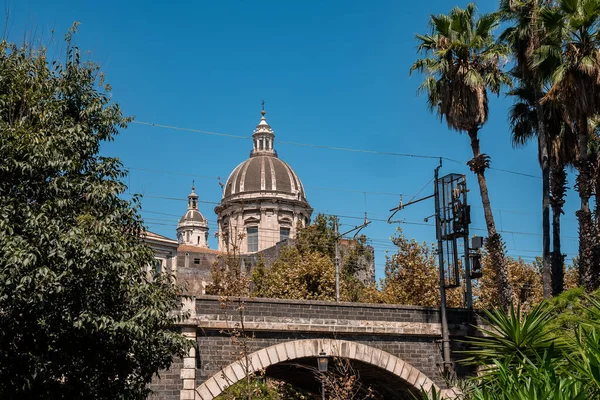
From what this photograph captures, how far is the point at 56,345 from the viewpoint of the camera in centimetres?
1270

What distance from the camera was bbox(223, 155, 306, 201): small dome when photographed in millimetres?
66031

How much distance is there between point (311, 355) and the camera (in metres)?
20.1

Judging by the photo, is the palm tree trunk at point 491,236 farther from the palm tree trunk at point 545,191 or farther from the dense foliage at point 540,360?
the dense foliage at point 540,360

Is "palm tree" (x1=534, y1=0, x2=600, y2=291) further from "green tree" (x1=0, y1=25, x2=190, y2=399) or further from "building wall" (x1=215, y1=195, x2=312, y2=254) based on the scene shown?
"building wall" (x1=215, y1=195, x2=312, y2=254)

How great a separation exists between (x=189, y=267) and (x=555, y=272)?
119ft

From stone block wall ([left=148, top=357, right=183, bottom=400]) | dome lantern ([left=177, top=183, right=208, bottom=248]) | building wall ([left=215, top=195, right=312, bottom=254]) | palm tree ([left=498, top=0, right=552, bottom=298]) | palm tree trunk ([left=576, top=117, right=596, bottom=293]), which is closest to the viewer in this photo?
stone block wall ([left=148, top=357, right=183, bottom=400])

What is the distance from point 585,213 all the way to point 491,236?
2681mm

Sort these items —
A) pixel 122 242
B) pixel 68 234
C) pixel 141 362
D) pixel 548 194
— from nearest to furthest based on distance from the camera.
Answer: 1. pixel 68 234
2. pixel 122 242
3. pixel 141 362
4. pixel 548 194

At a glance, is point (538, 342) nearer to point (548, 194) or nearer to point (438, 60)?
point (548, 194)

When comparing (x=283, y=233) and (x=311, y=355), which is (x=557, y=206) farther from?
(x=283, y=233)

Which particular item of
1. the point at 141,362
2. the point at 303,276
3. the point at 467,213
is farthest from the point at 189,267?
the point at 141,362

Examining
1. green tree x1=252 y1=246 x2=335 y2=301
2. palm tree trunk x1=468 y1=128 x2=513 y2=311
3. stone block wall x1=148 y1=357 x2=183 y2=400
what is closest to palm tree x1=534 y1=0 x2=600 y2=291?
palm tree trunk x1=468 y1=128 x2=513 y2=311

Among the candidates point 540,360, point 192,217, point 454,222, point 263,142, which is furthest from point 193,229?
point 540,360

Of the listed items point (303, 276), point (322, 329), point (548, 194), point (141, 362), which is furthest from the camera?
point (303, 276)
